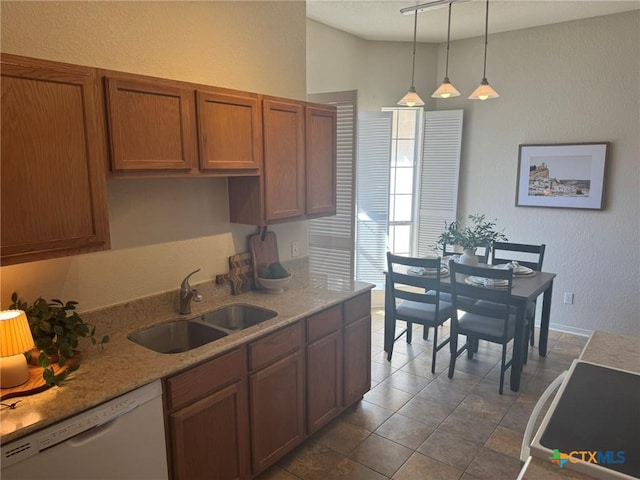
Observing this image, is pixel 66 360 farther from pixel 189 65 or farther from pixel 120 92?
pixel 189 65

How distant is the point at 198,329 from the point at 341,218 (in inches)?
67.2

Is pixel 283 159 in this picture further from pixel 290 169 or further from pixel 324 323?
pixel 324 323

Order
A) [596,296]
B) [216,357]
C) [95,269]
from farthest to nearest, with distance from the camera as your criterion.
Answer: [596,296]
[95,269]
[216,357]

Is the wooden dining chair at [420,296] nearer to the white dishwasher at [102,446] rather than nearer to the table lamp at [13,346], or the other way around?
the white dishwasher at [102,446]

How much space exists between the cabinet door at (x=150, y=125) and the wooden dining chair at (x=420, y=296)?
204 cm

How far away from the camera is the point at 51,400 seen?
1.59 m

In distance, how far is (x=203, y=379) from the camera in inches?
79.2

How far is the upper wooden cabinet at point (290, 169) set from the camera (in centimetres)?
267

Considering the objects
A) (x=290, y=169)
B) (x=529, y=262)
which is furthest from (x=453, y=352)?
(x=290, y=169)

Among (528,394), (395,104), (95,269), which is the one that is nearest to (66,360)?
(95,269)

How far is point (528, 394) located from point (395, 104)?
325cm

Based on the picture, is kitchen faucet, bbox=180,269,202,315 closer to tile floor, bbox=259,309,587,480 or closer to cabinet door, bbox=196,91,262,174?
cabinet door, bbox=196,91,262,174

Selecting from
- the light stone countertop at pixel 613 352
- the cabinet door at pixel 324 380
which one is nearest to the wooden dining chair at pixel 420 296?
the cabinet door at pixel 324 380

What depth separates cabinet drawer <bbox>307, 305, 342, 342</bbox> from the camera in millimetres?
2617
